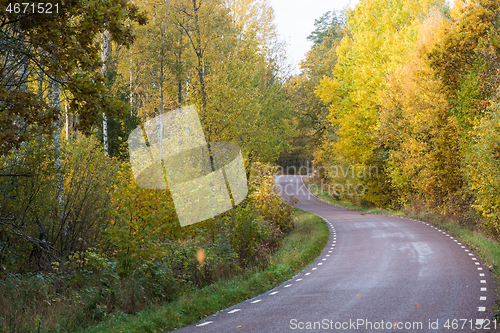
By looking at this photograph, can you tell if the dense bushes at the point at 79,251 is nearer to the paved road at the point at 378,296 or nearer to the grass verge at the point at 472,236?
the paved road at the point at 378,296

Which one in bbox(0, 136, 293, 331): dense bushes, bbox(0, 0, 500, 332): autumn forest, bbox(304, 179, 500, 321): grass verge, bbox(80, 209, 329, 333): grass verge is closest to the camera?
bbox(0, 0, 500, 332): autumn forest

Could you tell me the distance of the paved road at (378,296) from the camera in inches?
339

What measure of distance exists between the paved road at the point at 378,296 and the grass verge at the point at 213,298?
0.36 m

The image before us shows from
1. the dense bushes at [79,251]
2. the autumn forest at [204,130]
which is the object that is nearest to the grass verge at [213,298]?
the autumn forest at [204,130]

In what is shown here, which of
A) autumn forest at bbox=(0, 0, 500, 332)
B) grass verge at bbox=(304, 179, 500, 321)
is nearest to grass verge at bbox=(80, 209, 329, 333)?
autumn forest at bbox=(0, 0, 500, 332)

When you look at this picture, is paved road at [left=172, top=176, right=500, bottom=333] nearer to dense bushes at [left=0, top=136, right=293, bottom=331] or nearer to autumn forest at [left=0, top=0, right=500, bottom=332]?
autumn forest at [left=0, top=0, right=500, bottom=332]

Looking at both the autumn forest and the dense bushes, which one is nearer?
the autumn forest

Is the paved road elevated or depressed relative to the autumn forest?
depressed

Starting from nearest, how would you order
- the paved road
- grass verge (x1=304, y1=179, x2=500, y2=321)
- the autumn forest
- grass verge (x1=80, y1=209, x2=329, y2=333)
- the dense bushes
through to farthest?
the autumn forest < the paved road < grass verge (x1=80, y1=209, x2=329, y2=333) < the dense bushes < grass verge (x1=304, y1=179, x2=500, y2=321)

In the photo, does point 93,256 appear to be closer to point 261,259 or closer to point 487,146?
point 261,259

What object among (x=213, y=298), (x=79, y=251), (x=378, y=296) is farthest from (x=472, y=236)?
(x=79, y=251)

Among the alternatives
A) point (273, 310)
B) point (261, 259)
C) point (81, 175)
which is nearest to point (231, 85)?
point (261, 259)

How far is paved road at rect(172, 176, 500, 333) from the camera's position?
861 cm

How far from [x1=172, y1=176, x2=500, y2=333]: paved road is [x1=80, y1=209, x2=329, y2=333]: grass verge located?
1.20 feet
